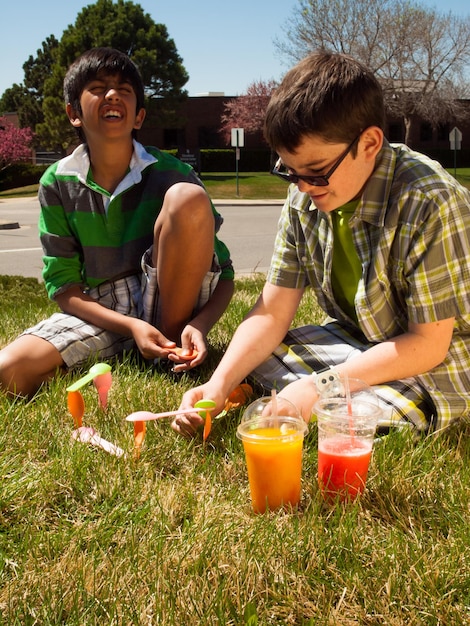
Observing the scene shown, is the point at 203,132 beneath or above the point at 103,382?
above

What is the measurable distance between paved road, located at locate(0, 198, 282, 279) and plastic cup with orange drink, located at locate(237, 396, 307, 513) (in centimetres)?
418

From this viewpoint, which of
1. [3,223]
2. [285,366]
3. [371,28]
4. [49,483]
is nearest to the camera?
[49,483]

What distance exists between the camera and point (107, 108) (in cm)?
311

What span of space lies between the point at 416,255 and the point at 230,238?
922 cm

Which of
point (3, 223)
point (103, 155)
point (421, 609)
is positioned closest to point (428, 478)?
point (421, 609)

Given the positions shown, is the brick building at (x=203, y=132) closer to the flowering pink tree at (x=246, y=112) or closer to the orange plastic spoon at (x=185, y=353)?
the flowering pink tree at (x=246, y=112)

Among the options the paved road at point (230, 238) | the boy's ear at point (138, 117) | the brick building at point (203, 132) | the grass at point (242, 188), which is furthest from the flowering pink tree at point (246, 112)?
the boy's ear at point (138, 117)

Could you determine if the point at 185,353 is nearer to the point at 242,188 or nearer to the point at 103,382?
the point at 103,382

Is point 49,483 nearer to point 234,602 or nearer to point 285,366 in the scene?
point 234,602

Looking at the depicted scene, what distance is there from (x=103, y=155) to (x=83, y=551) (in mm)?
1957

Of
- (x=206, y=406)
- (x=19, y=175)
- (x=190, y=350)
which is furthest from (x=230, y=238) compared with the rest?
(x=19, y=175)

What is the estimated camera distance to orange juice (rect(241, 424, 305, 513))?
185 cm

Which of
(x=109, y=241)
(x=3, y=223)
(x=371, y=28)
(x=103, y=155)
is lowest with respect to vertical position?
(x=3, y=223)

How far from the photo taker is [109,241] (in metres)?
3.22
